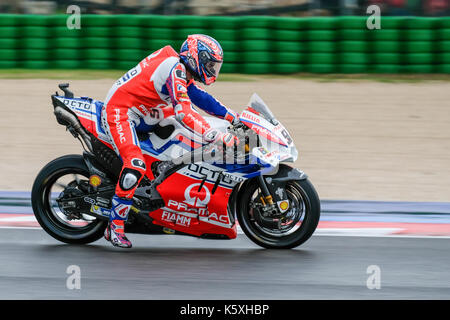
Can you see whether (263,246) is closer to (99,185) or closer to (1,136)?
(99,185)

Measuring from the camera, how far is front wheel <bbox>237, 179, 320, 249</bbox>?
5969 mm

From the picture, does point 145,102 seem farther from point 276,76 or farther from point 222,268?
point 276,76

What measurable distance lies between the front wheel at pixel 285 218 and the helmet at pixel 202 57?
961 millimetres

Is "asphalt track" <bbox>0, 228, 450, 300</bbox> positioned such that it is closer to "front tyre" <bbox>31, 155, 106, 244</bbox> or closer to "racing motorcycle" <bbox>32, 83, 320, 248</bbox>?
"front tyre" <bbox>31, 155, 106, 244</bbox>

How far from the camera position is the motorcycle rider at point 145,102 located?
5.79 meters

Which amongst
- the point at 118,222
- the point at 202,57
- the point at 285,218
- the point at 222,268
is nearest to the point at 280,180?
the point at 285,218

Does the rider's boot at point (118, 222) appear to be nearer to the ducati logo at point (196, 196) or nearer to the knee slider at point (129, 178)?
the knee slider at point (129, 178)

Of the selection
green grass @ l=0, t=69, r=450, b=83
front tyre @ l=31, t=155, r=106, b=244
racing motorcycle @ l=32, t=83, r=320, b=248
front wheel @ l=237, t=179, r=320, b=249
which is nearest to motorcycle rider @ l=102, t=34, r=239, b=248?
racing motorcycle @ l=32, t=83, r=320, b=248

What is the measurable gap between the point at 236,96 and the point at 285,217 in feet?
23.6

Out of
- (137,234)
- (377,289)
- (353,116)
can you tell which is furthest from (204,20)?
(377,289)

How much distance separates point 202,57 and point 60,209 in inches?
69.3

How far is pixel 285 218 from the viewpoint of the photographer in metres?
6.05

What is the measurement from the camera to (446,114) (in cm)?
1237

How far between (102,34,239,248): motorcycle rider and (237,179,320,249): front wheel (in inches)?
21.6
